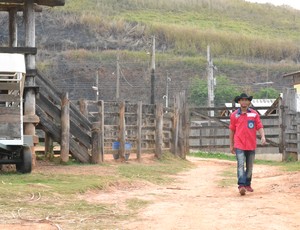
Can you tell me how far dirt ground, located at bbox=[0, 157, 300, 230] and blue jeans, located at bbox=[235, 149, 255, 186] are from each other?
9.5 inches

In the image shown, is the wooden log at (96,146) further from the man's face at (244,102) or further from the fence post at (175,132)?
the fence post at (175,132)

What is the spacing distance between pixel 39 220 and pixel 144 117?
13.9m

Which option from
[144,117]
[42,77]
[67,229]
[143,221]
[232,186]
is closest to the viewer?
[67,229]

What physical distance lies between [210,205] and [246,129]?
237cm

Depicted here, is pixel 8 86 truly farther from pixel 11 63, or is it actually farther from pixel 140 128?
pixel 140 128

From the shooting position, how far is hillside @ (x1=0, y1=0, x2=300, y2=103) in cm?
6044

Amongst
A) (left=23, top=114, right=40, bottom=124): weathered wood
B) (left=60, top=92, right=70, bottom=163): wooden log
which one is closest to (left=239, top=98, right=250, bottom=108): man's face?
(left=23, top=114, right=40, bottom=124): weathered wood

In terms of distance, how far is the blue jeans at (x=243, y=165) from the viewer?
13.4m

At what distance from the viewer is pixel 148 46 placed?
6975cm

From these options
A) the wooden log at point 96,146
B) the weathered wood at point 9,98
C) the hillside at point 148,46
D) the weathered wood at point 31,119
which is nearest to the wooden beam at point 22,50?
the weathered wood at point 31,119

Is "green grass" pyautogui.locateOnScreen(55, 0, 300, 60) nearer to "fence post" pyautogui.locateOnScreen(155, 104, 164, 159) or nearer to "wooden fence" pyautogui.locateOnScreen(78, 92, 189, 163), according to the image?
"wooden fence" pyautogui.locateOnScreen(78, 92, 189, 163)

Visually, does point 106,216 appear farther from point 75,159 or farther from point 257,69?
point 257,69

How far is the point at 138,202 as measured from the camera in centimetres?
1219

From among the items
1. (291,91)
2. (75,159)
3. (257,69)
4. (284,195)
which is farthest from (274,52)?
(284,195)
